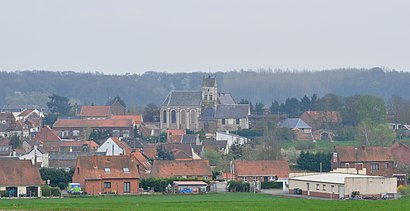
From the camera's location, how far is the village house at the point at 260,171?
73562mm

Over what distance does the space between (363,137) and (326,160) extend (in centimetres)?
1828

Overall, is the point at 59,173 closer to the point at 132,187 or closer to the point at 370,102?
the point at 132,187

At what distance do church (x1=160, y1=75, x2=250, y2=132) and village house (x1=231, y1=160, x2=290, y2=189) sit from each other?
5354 cm

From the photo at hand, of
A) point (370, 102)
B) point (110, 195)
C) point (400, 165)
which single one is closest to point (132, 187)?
point (110, 195)

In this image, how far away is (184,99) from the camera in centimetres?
13812

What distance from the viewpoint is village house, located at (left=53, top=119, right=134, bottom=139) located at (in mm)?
124250

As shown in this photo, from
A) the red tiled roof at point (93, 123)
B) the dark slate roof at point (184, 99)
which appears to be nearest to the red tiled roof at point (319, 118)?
the dark slate roof at point (184, 99)

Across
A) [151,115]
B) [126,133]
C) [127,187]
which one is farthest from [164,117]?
[127,187]

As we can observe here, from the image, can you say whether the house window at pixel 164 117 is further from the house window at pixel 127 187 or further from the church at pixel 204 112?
the house window at pixel 127 187

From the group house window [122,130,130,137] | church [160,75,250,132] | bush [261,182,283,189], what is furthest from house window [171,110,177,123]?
bush [261,182,283,189]

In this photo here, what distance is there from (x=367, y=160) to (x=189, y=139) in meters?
34.8

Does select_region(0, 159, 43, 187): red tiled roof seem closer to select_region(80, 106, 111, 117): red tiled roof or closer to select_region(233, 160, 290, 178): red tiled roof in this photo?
select_region(233, 160, 290, 178): red tiled roof

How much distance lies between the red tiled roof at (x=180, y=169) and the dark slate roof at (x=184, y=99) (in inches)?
2496

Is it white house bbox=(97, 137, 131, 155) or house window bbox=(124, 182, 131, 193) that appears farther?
white house bbox=(97, 137, 131, 155)
